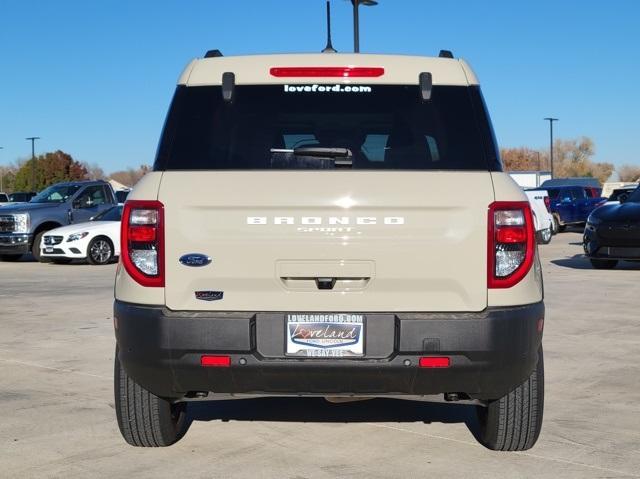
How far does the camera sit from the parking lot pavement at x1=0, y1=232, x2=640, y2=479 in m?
5.12

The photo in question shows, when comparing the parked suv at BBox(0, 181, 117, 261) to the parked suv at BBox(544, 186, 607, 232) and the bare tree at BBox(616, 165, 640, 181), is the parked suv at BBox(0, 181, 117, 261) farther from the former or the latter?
the bare tree at BBox(616, 165, 640, 181)

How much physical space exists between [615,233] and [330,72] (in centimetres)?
1339

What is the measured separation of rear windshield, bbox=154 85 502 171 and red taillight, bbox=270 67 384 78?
0.19 ft

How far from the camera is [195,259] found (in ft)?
14.9

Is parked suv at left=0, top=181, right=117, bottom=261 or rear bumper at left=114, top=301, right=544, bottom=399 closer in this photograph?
rear bumper at left=114, top=301, right=544, bottom=399

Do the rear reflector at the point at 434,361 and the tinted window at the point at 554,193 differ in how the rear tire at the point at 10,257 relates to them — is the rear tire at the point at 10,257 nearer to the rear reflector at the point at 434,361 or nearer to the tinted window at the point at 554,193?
the tinted window at the point at 554,193

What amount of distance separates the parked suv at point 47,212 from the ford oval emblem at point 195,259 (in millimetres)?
18986

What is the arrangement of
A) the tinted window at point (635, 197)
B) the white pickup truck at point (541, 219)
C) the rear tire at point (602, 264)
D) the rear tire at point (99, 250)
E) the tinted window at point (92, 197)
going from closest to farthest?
the tinted window at point (635, 197) → the rear tire at point (602, 264) → the rear tire at point (99, 250) → the tinted window at point (92, 197) → the white pickup truck at point (541, 219)

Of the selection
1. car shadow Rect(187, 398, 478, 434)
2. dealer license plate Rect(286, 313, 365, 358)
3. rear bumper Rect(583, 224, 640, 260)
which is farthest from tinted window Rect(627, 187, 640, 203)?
dealer license plate Rect(286, 313, 365, 358)

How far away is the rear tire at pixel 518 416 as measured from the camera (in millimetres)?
5070

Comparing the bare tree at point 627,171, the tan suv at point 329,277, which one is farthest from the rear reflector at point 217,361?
the bare tree at point 627,171

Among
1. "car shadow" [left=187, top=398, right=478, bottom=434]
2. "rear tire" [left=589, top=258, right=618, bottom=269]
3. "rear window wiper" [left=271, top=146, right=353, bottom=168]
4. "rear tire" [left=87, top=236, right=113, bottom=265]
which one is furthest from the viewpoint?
"rear tire" [left=87, top=236, right=113, bottom=265]

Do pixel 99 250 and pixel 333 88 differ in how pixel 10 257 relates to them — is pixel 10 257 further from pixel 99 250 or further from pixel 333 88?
pixel 333 88

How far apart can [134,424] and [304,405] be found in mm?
1608
